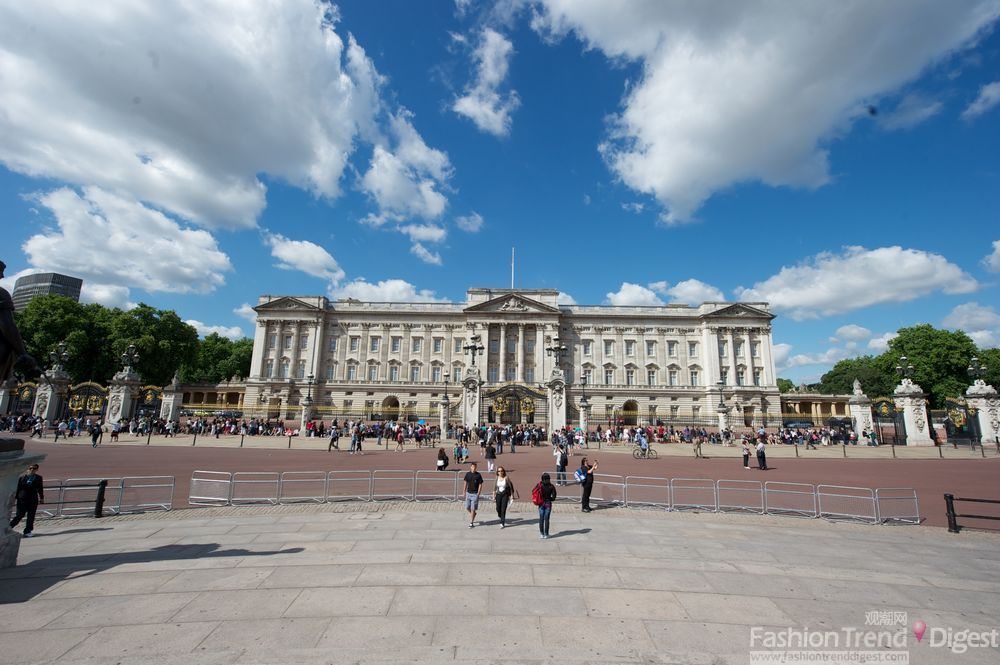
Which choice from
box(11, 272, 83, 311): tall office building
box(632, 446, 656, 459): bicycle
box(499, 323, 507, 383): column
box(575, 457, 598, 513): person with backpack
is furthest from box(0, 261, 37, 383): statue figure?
box(11, 272, 83, 311): tall office building

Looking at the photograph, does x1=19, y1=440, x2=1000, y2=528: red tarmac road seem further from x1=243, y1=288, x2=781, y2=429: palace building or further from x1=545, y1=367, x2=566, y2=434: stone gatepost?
x1=243, y1=288, x2=781, y2=429: palace building

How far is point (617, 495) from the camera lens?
12781mm

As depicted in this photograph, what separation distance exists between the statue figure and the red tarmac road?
6.35 m

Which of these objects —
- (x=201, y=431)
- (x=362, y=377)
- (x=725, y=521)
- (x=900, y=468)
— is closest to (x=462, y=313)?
(x=362, y=377)

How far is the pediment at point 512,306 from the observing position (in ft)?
199

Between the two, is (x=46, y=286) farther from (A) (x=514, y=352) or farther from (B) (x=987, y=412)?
(B) (x=987, y=412)

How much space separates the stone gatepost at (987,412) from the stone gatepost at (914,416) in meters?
2.68

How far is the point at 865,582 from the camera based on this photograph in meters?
7.15

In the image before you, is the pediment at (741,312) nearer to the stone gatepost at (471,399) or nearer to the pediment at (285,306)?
the stone gatepost at (471,399)

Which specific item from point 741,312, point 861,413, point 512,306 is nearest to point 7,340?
point 861,413

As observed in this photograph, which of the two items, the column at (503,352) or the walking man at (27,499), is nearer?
the walking man at (27,499)

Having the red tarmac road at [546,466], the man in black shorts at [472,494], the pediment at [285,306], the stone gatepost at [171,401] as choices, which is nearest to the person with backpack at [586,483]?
the man in black shorts at [472,494]

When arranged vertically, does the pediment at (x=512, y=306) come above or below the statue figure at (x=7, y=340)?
above

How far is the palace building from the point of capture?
58625 mm
